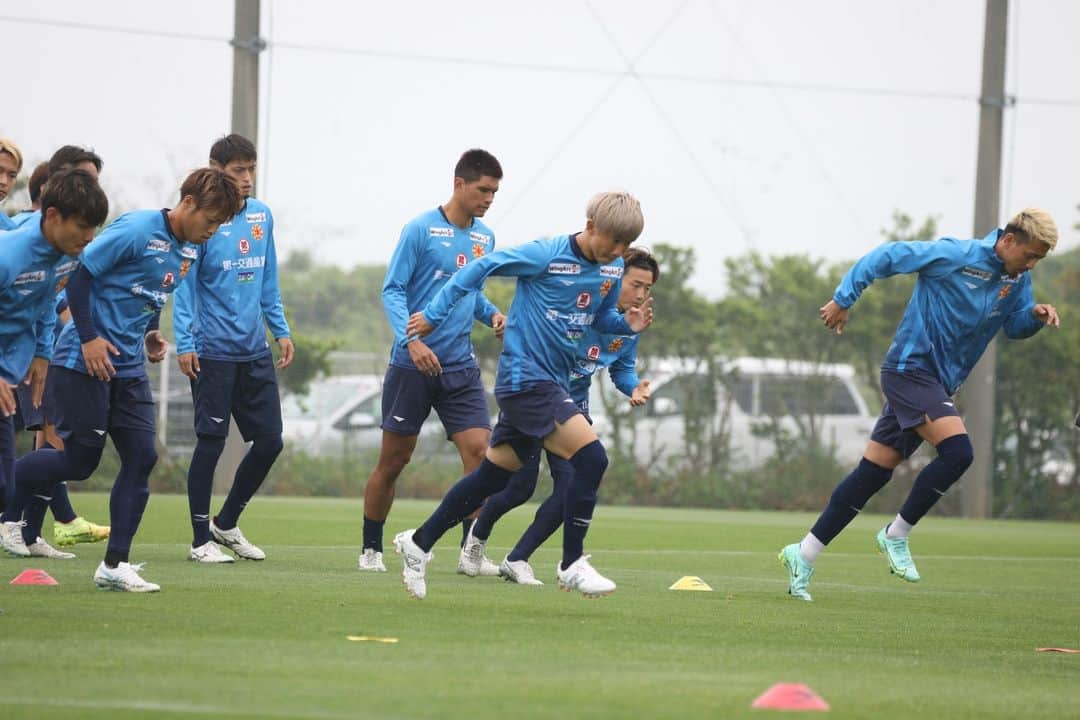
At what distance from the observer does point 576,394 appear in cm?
922

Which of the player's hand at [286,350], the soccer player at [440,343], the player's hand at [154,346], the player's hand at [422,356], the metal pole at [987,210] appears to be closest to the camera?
the player's hand at [154,346]

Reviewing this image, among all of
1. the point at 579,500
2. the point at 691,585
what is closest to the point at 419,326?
the point at 579,500

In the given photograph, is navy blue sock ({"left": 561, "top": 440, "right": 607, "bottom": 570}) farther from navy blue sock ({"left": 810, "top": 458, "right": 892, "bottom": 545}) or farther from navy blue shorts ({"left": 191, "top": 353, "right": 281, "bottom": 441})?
navy blue shorts ({"left": 191, "top": 353, "right": 281, "bottom": 441})

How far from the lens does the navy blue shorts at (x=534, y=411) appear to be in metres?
→ 7.63

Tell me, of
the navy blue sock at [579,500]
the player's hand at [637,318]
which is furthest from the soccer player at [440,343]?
the navy blue sock at [579,500]

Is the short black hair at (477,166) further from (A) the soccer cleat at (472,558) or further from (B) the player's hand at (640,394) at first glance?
(A) the soccer cleat at (472,558)

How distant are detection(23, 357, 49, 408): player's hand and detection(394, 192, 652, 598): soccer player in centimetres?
239

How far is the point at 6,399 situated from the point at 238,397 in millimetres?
3022

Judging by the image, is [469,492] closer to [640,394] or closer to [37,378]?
[640,394]

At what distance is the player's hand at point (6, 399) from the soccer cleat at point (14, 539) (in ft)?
9.13

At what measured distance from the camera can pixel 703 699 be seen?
16.5ft

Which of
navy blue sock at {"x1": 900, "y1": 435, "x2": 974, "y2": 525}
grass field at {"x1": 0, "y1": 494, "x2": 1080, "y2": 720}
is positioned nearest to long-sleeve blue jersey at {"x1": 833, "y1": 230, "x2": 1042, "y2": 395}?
navy blue sock at {"x1": 900, "y1": 435, "x2": 974, "y2": 525}

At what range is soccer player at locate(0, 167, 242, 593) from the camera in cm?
727

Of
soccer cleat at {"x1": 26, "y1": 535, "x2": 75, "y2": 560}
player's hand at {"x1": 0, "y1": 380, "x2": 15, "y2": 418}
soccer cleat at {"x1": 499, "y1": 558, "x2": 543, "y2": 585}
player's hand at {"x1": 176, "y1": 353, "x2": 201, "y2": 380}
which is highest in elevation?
player's hand at {"x1": 176, "y1": 353, "x2": 201, "y2": 380}
